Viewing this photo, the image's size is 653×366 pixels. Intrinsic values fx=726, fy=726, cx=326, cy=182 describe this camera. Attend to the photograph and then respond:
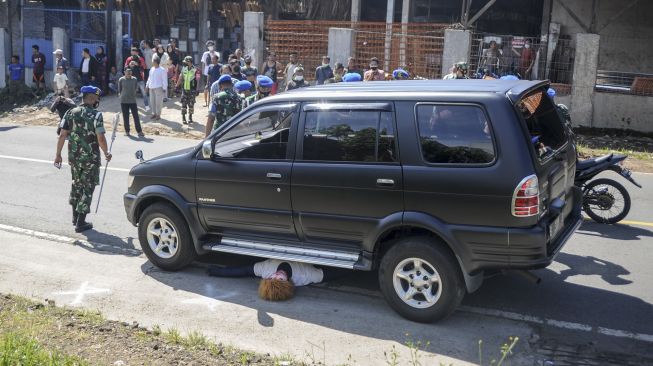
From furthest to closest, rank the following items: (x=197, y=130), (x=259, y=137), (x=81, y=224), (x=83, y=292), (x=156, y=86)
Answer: (x=156, y=86) → (x=197, y=130) → (x=81, y=224) → (x=83, y=292) → (x=259, y=137)

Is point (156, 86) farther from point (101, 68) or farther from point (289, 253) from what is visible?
point (289, 253)

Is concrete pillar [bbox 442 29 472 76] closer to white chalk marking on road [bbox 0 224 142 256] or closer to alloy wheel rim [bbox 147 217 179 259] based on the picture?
white chalk marking on road [bbox 0 224 142 256]

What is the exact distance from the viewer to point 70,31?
25.6 m

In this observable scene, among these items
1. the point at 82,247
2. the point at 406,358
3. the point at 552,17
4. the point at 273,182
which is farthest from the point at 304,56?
the point at 406,358

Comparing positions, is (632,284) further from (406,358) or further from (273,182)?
(273,182)

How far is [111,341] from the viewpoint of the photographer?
5691 millimetres

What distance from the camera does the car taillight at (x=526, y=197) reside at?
5.57 metres

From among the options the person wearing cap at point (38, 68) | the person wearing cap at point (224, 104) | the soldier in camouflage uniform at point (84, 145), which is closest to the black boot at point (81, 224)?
the soldier in camouflage uniform at point (84, 145)

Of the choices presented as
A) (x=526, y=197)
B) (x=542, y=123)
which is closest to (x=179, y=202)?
(x=526, y=197)

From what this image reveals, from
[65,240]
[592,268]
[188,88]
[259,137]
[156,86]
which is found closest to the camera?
[259,137]

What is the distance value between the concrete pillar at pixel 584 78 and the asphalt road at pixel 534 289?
6.76 meters

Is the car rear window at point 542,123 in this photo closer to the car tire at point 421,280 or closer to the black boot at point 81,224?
the car tire at point 421,280

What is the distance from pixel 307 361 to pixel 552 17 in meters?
20.5

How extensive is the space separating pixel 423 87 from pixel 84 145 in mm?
4686
